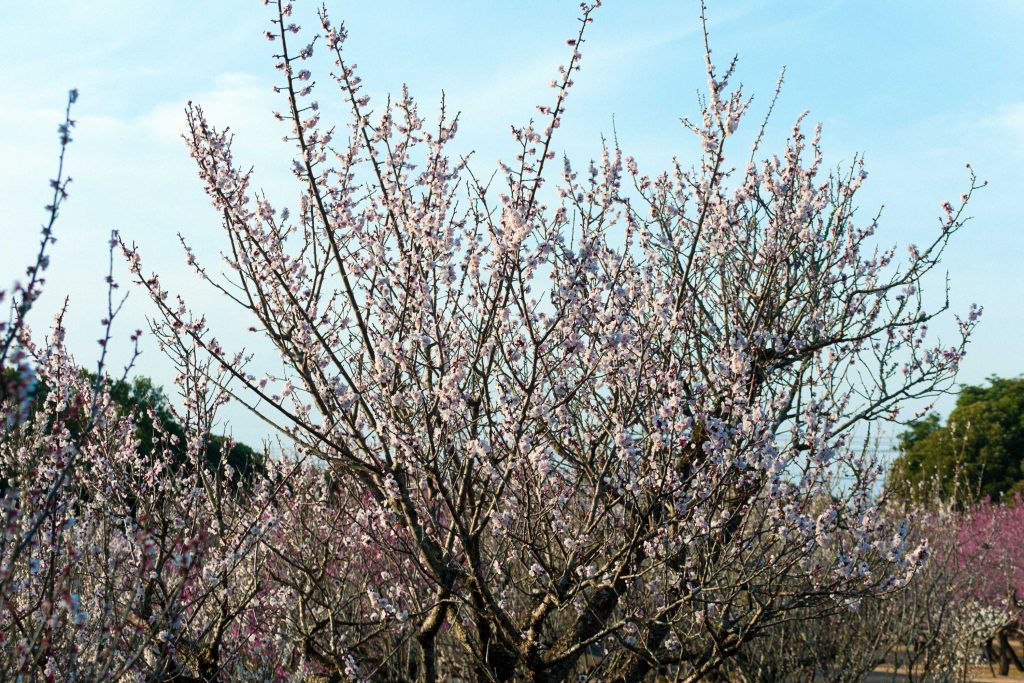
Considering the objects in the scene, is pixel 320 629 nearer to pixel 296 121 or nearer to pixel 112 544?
pixel 112 544

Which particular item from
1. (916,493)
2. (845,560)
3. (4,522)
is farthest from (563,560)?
(916,493)

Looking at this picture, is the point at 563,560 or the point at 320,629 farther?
the point at 320,629

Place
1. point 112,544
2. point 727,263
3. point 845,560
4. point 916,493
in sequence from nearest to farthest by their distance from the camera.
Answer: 1. point 845,560
2. point 727,263
3. point 112,544
4. point 916,493

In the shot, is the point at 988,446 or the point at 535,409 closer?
the point at 535,409

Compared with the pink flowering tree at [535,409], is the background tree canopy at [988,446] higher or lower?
higher

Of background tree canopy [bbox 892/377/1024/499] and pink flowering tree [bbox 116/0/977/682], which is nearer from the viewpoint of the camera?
pink flowering tree [bbox 116/0/977/682]

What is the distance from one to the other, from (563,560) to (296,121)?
3.16 meters

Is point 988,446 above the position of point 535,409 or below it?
above

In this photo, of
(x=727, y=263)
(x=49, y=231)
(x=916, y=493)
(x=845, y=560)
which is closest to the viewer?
(x=49, y=231)

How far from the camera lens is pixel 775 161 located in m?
8.72

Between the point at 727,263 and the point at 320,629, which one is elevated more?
the point at 727,263

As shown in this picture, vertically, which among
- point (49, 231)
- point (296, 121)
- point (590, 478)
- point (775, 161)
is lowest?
point (590, 478)

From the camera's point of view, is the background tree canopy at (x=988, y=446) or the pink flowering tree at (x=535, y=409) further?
the background tree canopy at (x=988, y=446)

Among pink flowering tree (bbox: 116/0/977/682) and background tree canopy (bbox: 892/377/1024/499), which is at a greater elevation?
background tree canopy (bbox: 892/377/1024/499)
